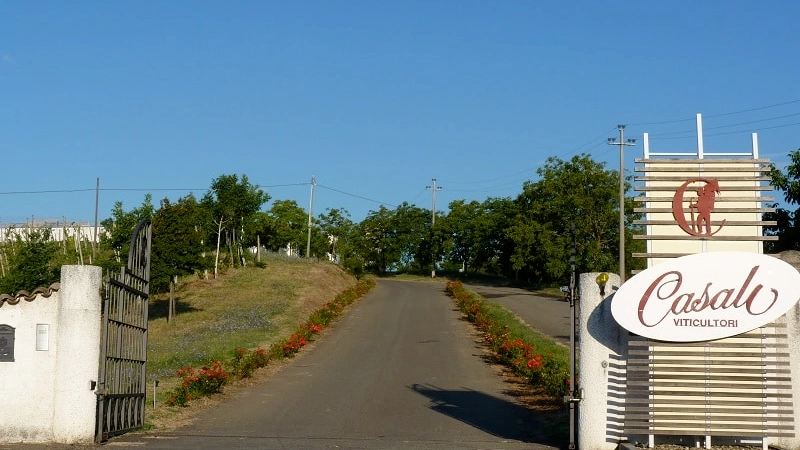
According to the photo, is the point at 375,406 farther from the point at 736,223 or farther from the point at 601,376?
the point at 736,223

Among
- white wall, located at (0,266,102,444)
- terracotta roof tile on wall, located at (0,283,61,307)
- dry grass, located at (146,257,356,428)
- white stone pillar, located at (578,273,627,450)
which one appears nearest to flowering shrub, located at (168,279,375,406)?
dry grass, located at (146,257,356,428)

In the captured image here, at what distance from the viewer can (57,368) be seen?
1337 cm

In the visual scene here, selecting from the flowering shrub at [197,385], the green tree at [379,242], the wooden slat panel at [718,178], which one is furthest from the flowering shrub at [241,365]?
the green tree at [379,242]

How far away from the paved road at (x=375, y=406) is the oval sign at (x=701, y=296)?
2.85 meters

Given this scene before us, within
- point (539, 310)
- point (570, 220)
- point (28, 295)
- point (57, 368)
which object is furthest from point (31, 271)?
point (570, 220)

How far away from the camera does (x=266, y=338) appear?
30922 mm

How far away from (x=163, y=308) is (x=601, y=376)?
31776 mm

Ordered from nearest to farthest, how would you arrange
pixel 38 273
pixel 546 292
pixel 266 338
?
pixel 266 338
pixel 38 273
pixel 546 292

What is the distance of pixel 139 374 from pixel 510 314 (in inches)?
974

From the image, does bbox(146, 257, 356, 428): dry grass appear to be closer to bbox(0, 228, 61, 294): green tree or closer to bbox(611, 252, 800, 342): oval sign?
bbox(0, 228, 61, 294): green tree

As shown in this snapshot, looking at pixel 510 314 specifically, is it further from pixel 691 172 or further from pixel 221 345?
pixel 691 172

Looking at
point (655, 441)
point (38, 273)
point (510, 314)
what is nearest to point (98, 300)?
point (655, 441)

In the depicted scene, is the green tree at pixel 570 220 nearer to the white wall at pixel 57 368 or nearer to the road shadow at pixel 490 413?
the road shadow at pixel 490 413

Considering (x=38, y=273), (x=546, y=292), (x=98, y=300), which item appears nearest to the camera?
(x=98, y=300)
